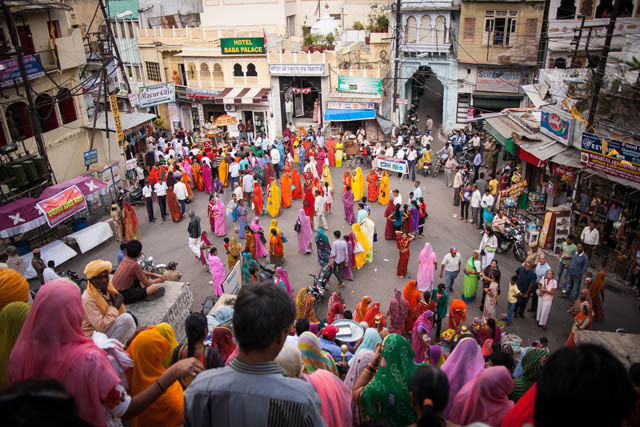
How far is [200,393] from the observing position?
220 cm

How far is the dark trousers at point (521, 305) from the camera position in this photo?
9.22 m

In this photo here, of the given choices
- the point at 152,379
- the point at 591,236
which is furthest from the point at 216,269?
the point at 591,236

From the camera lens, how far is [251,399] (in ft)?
6.98

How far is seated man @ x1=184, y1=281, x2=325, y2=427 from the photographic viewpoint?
6.95 ft

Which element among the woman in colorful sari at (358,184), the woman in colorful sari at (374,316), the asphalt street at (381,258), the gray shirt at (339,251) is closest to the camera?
the woman in colorful sari at (374,316)

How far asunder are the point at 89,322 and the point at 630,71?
12381mm

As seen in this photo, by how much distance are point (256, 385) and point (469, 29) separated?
24.1m

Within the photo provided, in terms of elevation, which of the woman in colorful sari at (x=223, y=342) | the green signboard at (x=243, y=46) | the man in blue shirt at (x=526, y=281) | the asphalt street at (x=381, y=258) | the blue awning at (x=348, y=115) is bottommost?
the asphalt street at (x=381, y=258)

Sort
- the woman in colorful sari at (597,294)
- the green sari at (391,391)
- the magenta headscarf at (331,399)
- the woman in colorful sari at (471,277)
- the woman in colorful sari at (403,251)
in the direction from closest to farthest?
the magenta headscarf at (331,399) < the green sari at (391,391) < the woman in colorful sari at (597,294) < the woman in colorful sari at (471,277) < the woman in colorful sari at (403,251)

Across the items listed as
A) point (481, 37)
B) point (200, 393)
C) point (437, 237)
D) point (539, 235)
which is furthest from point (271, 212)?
point (481, 37)

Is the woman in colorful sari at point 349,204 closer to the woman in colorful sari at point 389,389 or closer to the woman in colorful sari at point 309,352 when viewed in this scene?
the woman in colorful sari at point 309,352

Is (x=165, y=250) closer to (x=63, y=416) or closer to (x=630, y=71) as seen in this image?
(x=63, y=416)

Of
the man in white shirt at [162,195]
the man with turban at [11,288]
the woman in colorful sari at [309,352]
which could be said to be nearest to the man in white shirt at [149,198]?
the man in white shirt at [162,195]

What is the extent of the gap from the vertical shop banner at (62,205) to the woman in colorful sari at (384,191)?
9052 mm
